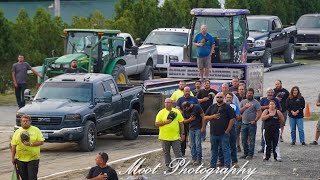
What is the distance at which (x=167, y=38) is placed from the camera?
3797 centimetres

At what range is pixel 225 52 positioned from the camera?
30.2 m

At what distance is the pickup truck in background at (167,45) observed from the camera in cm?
3669

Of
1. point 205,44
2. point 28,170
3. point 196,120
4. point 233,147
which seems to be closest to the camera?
point 28,170

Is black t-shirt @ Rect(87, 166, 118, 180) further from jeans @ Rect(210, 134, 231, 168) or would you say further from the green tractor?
the green tractor

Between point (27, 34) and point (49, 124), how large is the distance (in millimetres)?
13990

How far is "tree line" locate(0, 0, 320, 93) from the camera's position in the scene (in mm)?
34188

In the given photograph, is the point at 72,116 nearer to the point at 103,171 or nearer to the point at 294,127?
the point at 294,127

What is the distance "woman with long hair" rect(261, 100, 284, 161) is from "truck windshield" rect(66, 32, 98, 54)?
10.7m

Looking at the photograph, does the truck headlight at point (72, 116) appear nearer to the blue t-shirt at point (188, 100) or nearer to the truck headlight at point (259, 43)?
the blue t-shirt at point (188, 100)

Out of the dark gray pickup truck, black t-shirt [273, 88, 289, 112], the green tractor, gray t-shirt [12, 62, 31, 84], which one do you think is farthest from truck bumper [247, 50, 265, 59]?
black t-shirt [273, 88, 289, 112]

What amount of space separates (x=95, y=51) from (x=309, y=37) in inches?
724

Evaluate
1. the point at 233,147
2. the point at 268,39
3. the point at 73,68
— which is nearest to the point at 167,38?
the point at 268,39

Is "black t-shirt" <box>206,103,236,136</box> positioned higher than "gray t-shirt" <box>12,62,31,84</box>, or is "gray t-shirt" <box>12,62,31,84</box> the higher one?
"gray t-shirt" <box>12,62,31,84</box>

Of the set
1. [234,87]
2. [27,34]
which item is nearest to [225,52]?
[234,87]
